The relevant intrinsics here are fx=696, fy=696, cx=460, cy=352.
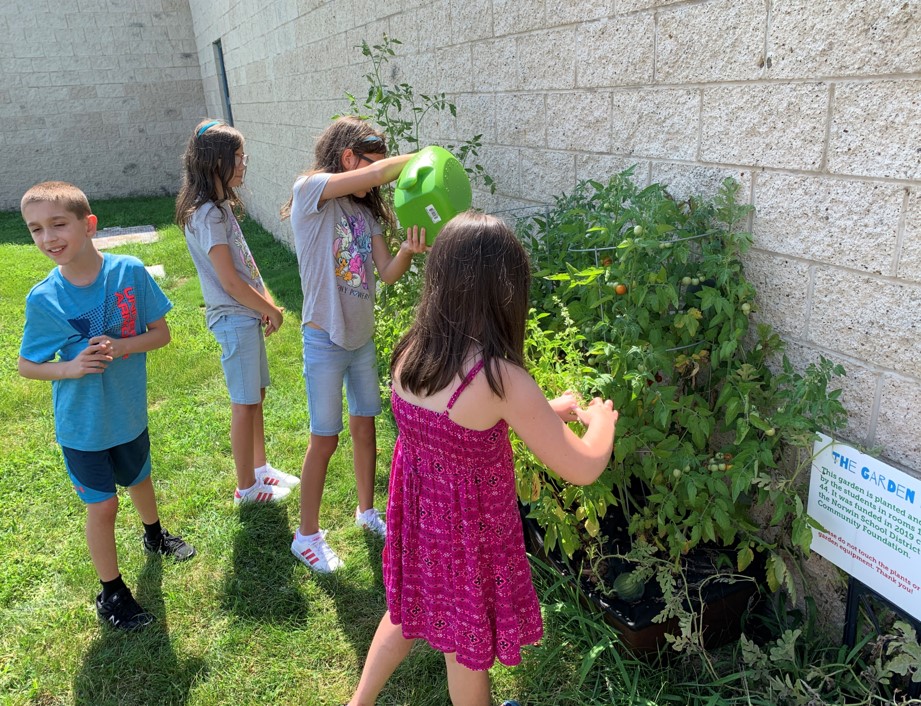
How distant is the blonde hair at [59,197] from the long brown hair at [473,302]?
1.50 meters

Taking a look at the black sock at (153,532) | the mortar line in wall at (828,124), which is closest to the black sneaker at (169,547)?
the black sock at (153,532)

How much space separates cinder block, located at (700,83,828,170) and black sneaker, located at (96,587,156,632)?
2647 millimetres

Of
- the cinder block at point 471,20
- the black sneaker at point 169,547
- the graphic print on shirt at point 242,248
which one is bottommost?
the black sneaker at point 169,547

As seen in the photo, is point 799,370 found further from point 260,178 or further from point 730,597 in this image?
point 260,178

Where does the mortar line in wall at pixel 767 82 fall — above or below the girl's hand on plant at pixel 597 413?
above

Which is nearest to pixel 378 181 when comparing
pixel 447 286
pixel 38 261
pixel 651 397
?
pixel 447 286

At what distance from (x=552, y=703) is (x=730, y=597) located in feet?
2.20

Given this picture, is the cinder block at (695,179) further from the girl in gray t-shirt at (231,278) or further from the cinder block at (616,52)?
the girl in gray t-shirt at (231,278)

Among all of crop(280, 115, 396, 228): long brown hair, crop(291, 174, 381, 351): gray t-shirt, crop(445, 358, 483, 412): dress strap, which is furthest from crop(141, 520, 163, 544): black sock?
crop(445, 358, 483, 412): dress strap

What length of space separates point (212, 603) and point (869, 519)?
2360mm

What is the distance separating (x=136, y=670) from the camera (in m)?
2.48

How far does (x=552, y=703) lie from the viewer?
2.20 meters

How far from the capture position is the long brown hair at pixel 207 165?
2971 millimetres

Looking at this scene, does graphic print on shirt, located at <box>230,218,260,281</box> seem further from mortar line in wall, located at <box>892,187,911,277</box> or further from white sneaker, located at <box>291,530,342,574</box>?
mortar line in wall, located at <box>892,187,911,277</box>
